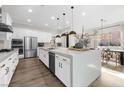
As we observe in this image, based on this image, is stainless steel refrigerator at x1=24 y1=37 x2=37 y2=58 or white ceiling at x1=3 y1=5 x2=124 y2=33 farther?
stainless steel refrigerator at x1=24 y1=37 x2=37 y2=58

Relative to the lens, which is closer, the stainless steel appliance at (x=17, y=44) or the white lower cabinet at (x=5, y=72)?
the white lower cabinet at (x=5, y=72)

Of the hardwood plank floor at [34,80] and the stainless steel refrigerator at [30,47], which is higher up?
the stainless steel refrigerator at [30,47]

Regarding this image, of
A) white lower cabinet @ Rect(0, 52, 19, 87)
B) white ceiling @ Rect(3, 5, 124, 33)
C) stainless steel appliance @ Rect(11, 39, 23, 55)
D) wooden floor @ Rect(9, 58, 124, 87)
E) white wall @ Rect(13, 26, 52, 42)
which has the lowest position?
wooden floor @ Rect(9, 58, 124, 87)

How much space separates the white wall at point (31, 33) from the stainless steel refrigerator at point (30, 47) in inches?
17.1

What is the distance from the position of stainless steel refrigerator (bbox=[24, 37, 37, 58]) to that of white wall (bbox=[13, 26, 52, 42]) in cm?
43

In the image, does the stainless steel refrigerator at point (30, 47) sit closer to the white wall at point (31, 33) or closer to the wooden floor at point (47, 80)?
the white wall at point (31, 33)

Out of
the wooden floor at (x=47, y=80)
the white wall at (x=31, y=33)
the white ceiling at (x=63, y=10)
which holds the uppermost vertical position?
the white ceiling at (x=63, y=10)

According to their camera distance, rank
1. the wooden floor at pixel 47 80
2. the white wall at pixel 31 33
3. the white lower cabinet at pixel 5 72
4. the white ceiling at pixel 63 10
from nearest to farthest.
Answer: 1. the white lower cabinet at pixel 5 72
2. the wooden floor at pixel 47 80
3. the white ceiling at pixel 63 10
4. the white wall at pixel 31 33

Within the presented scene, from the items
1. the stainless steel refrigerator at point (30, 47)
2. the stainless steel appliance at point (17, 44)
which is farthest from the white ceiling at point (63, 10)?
the stainless steel refrigerator at point (30, 47)

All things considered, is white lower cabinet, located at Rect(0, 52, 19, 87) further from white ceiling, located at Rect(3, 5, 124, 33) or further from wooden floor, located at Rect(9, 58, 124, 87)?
white ceiling, located at Rect(3, 5, 124, 33)

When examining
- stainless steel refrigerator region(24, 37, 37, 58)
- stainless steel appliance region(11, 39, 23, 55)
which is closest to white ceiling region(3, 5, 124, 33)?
stainless steel appliance region(11, 39, 23, 55)

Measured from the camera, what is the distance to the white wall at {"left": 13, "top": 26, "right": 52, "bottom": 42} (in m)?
7.43

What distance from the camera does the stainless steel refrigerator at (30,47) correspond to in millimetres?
7731
